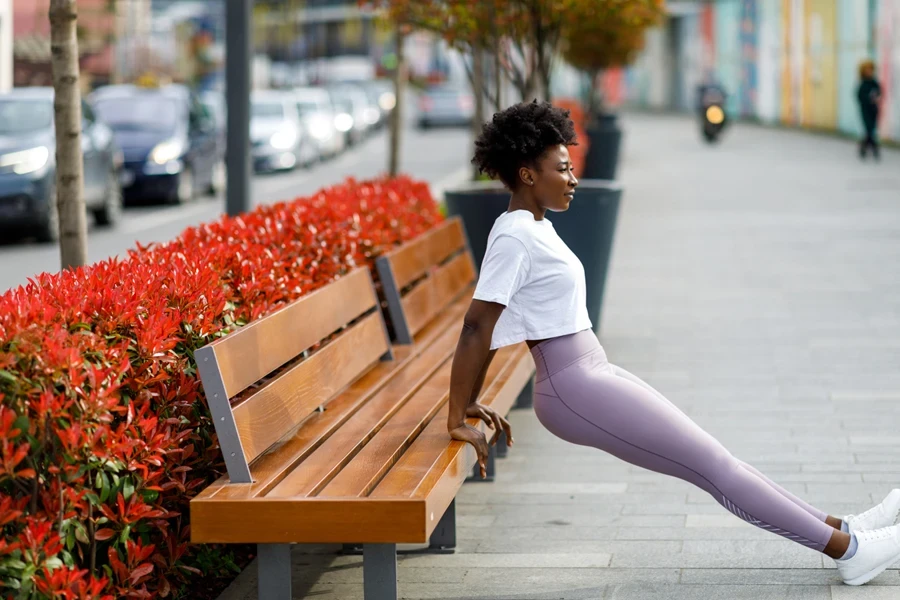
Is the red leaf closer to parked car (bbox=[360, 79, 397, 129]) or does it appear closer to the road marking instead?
the road marking

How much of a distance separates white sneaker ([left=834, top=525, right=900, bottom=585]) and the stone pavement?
0.06 metres

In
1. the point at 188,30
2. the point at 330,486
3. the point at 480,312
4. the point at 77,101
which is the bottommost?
the point at 330,486

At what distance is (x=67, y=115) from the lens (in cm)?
629

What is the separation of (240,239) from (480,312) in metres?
2.14

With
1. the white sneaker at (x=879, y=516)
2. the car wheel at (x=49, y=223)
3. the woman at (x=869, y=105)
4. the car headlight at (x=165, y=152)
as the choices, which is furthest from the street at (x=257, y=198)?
Result: the woman at (x=869, y=105)

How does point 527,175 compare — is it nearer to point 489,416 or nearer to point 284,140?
point 489,416

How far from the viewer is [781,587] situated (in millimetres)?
4555

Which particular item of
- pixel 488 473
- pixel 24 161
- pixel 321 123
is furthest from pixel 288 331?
pixel 321 123

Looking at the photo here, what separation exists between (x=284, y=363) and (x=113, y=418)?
0.97 metres

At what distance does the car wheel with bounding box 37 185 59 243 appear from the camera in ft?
55.1

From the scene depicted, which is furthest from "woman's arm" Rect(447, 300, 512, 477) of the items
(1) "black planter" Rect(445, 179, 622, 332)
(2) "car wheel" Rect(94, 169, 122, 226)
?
(2) "car wheel" Rect(94, 169, 122, 226)

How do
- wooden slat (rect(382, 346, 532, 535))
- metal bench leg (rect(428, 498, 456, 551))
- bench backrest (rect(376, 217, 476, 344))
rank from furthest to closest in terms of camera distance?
1. bench backrest (rect(376, 217, 476, 344))
2. metal bench leg (rect(428, 498, 456, 551))
3. wooden slat (rect(382, 346, 532, 535))

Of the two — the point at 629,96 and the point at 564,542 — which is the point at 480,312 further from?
the point at 629,96

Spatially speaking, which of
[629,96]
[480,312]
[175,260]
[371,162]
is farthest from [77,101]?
[629,96]
